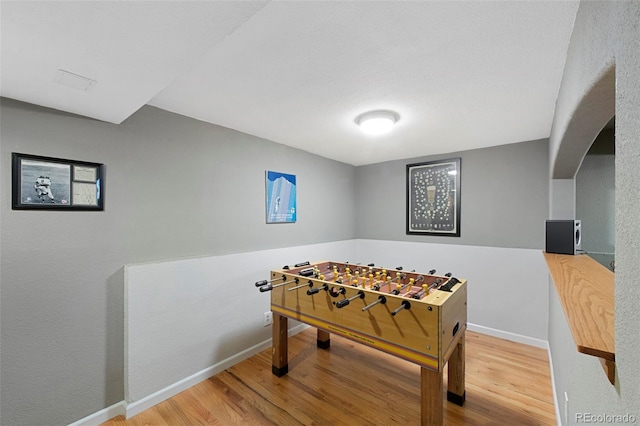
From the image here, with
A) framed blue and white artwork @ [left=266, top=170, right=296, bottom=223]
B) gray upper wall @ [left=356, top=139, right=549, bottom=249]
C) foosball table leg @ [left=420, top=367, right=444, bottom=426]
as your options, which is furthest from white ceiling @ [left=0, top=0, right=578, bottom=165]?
foosball table leg @ [left=420, top=367, right=444, bottom=426]

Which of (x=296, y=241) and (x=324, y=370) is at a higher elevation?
(x=296, y=241)

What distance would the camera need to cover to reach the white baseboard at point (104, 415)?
6.02ft

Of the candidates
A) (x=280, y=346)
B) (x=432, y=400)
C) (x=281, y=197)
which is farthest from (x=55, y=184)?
(x=432, y=400)

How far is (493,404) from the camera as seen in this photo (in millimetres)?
2047

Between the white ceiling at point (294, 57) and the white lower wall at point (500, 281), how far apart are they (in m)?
1.60

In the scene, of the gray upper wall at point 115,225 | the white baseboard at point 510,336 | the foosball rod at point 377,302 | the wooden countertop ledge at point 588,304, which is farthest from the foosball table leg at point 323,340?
the wooden countertop ledge at point 588,304

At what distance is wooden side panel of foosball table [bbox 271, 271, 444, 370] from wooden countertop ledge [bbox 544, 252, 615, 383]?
2.10ft

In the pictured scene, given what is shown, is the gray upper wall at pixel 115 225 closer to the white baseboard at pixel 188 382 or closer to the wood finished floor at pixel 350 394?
the white baseboard at pixel 188 382

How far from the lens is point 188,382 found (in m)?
2.29

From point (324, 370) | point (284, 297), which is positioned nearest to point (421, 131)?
point (284, 297)

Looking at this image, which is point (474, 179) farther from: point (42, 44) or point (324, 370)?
point (42, 44)

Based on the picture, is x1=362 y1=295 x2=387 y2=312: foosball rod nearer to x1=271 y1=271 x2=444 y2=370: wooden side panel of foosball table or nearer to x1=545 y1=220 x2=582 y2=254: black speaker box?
x1=271 y1=271 x2=444 y2=370: wooden side panel of foosball table

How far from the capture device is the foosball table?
5.36 ft

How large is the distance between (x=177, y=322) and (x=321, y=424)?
4.49ft
